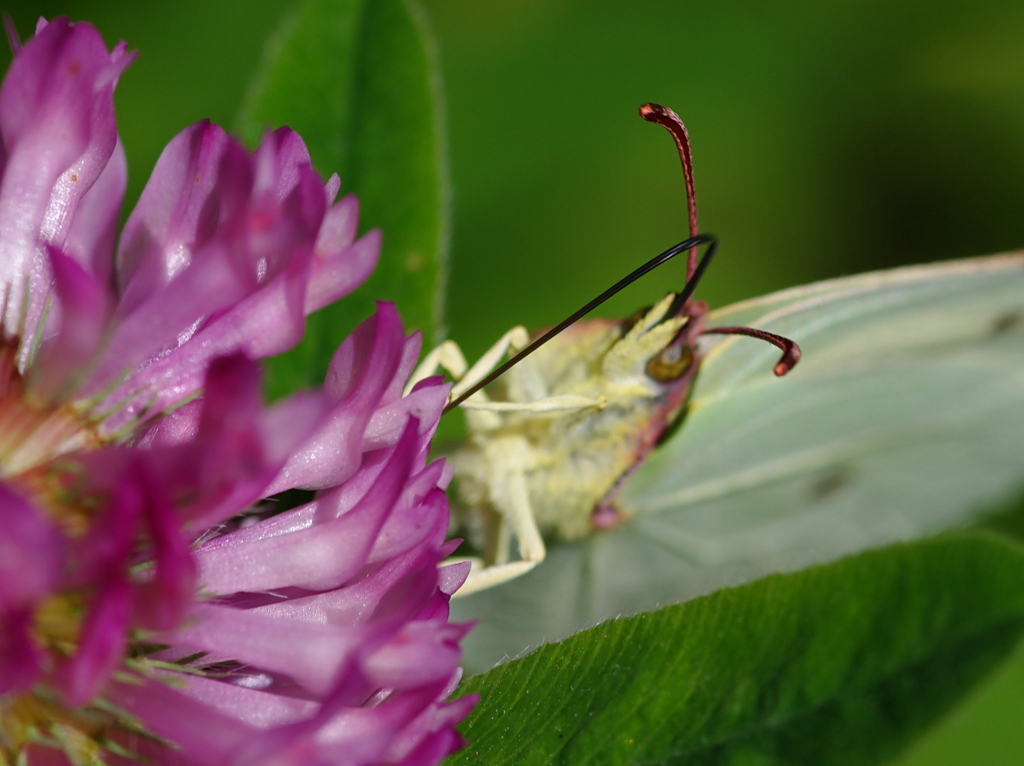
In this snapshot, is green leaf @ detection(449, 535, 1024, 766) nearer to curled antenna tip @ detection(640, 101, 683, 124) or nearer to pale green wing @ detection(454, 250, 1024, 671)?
pale green wing @ detection(454, 250, 1024, 671)

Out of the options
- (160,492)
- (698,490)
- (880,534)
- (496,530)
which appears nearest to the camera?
(160,492)

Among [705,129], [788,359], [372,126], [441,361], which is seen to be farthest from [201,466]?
[705,129]

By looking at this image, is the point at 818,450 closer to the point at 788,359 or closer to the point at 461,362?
the point at 788,359

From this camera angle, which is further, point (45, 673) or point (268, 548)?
point (268, 548)

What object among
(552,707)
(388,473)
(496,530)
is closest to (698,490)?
(496,530)

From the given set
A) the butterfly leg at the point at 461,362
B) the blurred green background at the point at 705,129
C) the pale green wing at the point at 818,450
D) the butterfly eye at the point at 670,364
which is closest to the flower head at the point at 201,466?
the butterfly leg at the point at 461,362

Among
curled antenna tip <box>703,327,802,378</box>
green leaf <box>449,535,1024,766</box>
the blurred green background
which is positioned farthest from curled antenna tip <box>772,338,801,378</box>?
the blurred green background

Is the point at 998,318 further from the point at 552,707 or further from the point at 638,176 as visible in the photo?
the point at 638,176
